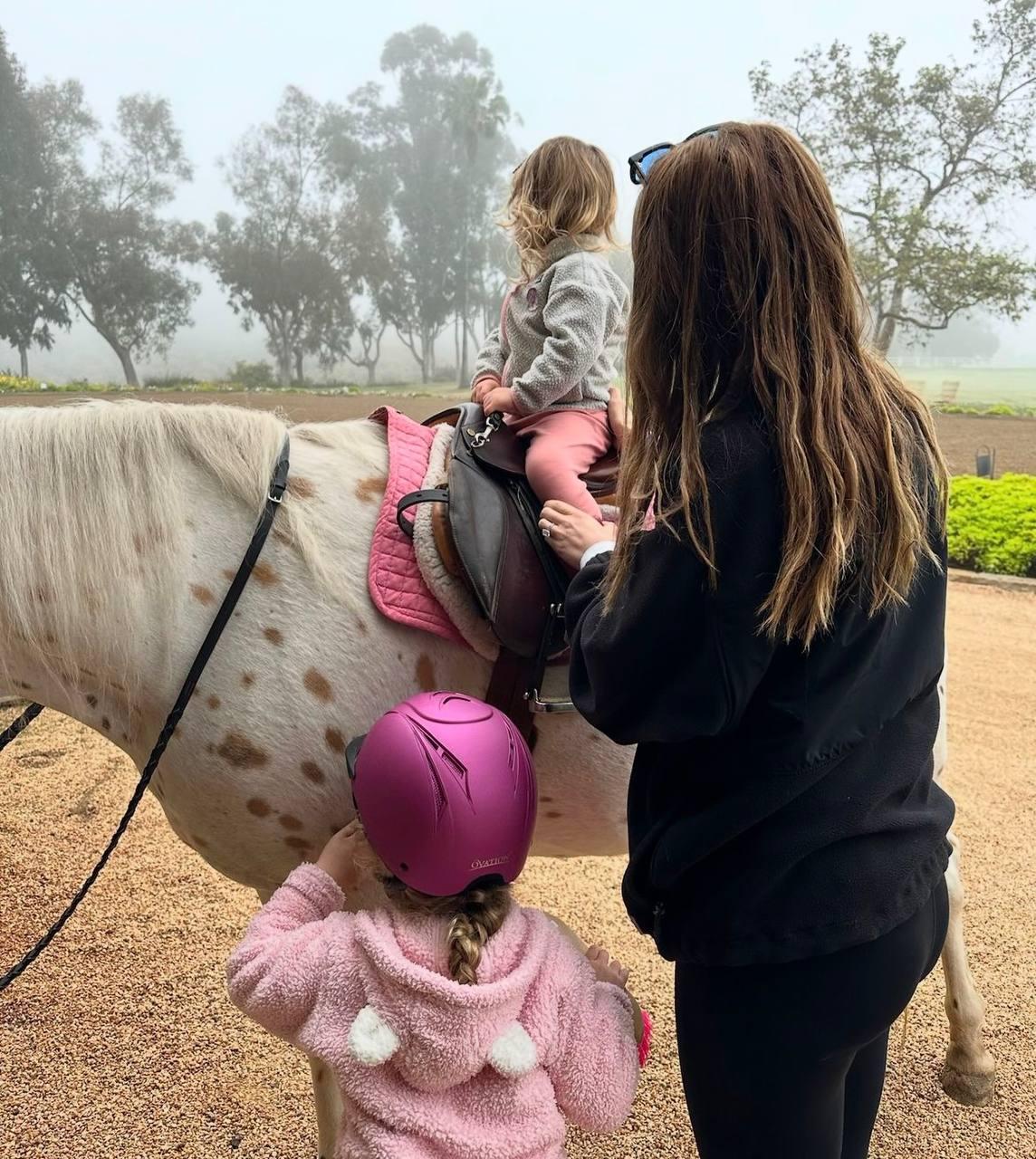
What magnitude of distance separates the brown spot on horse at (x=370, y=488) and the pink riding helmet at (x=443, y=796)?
0.56 metres

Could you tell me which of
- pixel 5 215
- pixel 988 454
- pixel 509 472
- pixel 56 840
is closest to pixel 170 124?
pixel 5 215

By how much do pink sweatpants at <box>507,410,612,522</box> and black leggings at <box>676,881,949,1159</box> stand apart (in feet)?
2.62

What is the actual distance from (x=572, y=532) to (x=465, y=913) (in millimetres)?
558

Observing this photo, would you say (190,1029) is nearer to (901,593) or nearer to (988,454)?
(901,593)

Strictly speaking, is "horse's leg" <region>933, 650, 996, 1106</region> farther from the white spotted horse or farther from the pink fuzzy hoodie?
the white spotted horse

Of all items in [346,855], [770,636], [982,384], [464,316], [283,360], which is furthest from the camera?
[982,384]

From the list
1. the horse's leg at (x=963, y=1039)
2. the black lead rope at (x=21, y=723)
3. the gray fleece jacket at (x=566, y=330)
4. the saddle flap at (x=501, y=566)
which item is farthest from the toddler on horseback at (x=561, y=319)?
the horse's leg at (x=963, y=1039)

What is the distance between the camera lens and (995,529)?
7180 millimetres

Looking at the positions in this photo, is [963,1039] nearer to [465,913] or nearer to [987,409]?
[465,913]

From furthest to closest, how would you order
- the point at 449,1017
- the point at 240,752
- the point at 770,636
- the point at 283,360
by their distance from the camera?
the point at 283,360 < the point at 240,752 < the point at 449,1017 < the point at 770,636

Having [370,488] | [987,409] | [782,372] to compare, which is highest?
[782,372]

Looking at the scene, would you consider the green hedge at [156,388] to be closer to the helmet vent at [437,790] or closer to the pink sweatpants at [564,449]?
the pink sweatpants at [564,449]

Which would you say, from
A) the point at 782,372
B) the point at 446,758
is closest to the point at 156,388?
the point at 446,758

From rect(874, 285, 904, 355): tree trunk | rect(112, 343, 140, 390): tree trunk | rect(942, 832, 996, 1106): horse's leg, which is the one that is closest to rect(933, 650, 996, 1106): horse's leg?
rect(942, 832, 996, 1106): horse's leg
